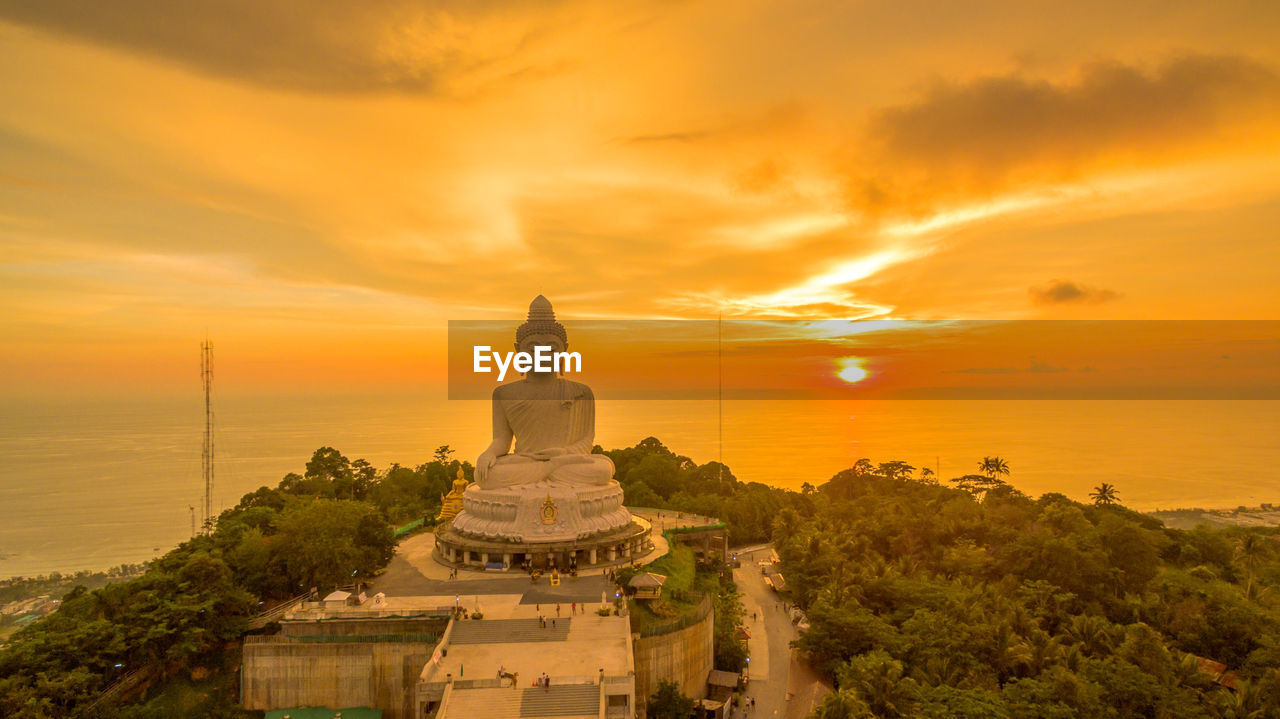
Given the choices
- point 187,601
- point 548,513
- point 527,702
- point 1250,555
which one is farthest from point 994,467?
point 187,601

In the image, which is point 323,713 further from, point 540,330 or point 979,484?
point 979,484

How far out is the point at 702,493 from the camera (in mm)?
45969

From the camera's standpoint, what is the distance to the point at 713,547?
37.8 m

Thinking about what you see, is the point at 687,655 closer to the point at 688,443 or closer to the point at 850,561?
the point at 850,561

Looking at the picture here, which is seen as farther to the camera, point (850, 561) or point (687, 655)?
point (850, 561)

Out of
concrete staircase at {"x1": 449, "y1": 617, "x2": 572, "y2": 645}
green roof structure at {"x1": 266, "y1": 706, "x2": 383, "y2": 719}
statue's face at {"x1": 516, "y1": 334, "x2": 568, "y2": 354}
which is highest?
statue's face at {"x1": 516, "y1": 334, "x2": 568, "y2": 354}

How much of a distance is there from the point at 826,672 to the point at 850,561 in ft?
23.4

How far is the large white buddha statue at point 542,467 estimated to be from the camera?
28.8 meters

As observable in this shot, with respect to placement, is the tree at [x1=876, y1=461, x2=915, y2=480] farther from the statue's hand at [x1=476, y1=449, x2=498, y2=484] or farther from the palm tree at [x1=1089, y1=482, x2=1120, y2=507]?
the statue's hand at [x1=476, y1=449, x2=498, y2=484]

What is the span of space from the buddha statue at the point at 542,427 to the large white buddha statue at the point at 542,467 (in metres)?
0.04

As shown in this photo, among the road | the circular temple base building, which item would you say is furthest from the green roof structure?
the road

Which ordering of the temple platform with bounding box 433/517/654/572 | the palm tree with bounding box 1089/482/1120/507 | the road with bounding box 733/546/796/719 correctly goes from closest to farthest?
the road with bounding box 733/546/796/719
the temple platform with bounding box 433/517/654/572
the palm tree with bounding box 1089/482/1120/507

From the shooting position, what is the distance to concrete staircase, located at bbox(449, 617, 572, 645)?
21.9 metres

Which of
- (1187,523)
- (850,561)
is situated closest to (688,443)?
(1187,523)
